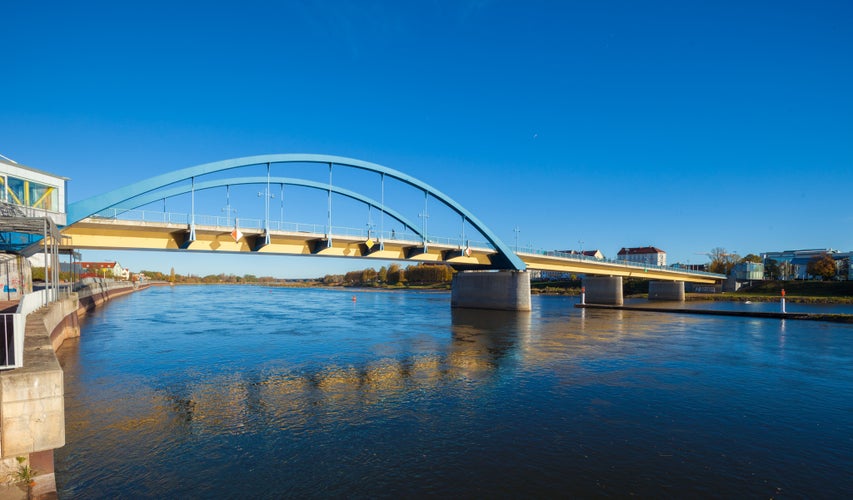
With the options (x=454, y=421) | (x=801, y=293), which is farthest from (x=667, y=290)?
(x=454, y=421)

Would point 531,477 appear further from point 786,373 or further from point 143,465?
point 786,373

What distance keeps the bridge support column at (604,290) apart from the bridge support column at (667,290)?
18634 millimetres

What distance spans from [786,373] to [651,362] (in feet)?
15.5

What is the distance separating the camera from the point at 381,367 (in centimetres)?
1859

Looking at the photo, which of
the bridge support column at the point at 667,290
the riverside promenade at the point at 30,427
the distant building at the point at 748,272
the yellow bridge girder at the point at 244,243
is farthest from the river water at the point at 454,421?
the distant building at the point at 748,272

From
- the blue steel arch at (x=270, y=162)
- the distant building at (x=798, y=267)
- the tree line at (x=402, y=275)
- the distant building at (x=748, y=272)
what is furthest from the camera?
the tree line at (x=402, y=275)

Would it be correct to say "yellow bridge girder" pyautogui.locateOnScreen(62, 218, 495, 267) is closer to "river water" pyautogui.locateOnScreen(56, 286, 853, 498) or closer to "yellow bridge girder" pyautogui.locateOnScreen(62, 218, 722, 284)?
"yellow bridge girder" pyautogui.locateOnScreen(62, 218, 722, 284)

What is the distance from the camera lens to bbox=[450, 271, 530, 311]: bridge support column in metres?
46.7

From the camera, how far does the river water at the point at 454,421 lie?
8180 mm

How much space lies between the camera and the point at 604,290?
63.0 meters

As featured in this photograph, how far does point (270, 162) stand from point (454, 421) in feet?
80.0

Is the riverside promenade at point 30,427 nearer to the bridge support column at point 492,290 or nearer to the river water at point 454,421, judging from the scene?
the river water at point 454,421

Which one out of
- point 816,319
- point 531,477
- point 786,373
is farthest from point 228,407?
point 816,319

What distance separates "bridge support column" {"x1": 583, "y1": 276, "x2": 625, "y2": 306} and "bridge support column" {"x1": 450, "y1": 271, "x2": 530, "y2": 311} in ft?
67.2
